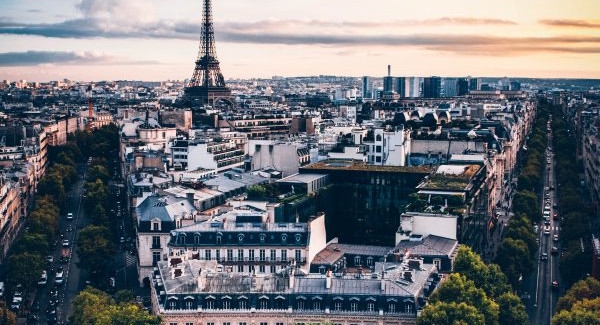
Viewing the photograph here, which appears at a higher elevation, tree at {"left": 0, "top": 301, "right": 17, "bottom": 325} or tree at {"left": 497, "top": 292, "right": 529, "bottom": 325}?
tree at {"left": 497, "top": 292, "right": 529, "bottom": 325}

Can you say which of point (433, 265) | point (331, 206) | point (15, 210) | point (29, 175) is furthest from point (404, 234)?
point (29, 175)

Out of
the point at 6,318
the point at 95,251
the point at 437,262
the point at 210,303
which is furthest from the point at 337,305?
the point at 95,251

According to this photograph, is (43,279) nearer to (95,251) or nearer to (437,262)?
(95,251)

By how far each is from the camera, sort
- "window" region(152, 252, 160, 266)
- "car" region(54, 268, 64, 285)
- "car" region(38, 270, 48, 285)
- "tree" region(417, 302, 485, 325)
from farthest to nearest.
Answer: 1. "car" region(54, 268, 64, 285)
2. "car" region(38, 270, 48, 285)
3. "window" region(152, 252, 160, 266)
4. "tree" region(417, 302, 485, 325)

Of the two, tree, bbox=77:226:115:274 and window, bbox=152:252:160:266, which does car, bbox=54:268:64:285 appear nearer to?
tree, bbox=77:226:115:274

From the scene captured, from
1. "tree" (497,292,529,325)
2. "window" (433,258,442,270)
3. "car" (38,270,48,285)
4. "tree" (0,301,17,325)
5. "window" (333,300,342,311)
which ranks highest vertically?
"window" (433,258,442,270)

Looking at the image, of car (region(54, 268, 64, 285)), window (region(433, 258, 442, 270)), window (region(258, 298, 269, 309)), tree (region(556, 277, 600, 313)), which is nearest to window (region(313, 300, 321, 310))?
window (region(258, 298, 269, 309))
